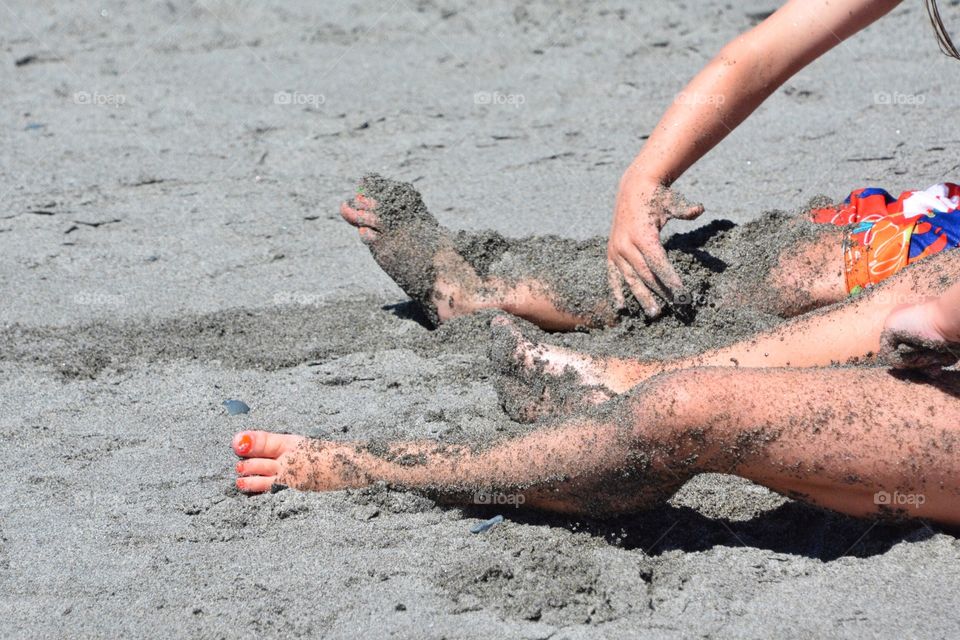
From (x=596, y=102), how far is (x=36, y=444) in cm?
239

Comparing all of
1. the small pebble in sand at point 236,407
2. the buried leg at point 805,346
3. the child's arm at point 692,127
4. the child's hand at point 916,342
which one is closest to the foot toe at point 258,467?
the small pebble in sand at point 236,407

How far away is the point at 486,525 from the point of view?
1949mm

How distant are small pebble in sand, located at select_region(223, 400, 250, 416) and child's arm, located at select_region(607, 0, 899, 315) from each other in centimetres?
89

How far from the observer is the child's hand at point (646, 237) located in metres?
2.47

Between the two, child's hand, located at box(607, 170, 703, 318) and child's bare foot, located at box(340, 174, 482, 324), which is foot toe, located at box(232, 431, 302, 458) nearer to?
child's bare foot, located at box(340, 174, 482, 324)

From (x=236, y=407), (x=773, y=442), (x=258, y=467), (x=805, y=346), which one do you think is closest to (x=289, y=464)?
(x=258, y=467)

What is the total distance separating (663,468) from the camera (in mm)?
1785

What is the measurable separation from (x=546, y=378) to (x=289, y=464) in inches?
20.8

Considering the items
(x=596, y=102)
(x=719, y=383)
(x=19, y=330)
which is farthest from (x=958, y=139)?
(x=19, y=330)

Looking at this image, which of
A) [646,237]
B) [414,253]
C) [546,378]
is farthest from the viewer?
[414,253]

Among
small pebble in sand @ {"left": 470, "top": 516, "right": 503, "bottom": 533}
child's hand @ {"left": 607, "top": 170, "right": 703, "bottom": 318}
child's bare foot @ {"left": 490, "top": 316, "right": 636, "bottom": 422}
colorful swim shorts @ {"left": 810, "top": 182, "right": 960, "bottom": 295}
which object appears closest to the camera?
small pebble in sand @ {"left": 470, "top": 516, "right": 503, "bottom": 533}

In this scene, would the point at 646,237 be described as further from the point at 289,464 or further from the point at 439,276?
the point at 289,464

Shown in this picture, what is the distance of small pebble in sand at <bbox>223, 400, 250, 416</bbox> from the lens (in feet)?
7.77

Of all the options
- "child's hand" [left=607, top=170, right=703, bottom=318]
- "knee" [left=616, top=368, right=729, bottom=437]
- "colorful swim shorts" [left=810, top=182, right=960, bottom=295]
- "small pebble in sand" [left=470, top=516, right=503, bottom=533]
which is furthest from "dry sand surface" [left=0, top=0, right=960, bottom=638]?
"colorful swim shorts" [left=810, top=182, right=960, bottom=295]
